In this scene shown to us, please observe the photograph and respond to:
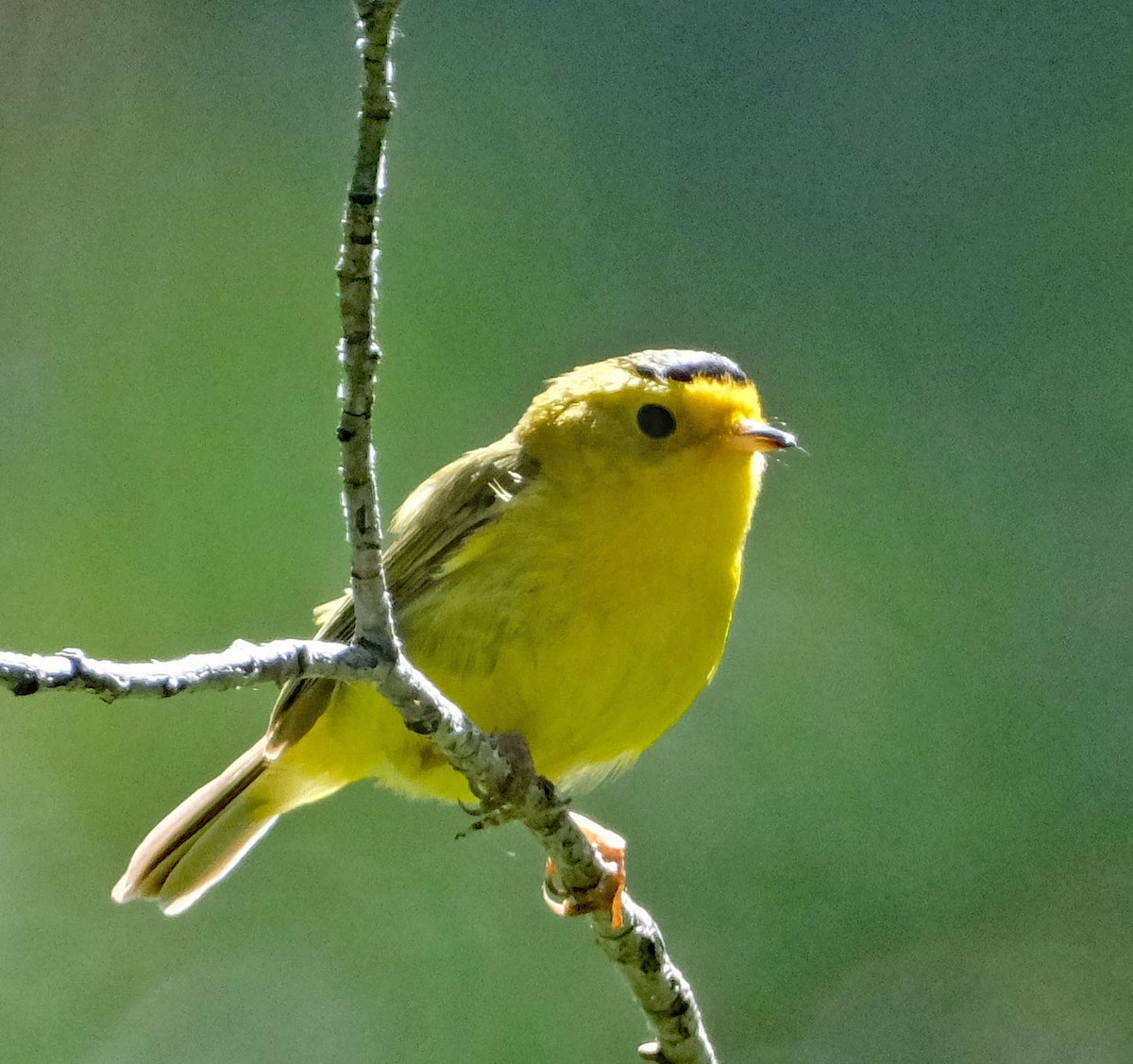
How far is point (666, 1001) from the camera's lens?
12.2 feet

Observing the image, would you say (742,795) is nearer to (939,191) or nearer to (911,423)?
(911,423)

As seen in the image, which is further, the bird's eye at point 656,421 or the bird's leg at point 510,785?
the bird's eye at point 656,421

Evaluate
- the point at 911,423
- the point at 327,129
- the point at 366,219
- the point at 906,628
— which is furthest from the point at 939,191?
the point at 366,219

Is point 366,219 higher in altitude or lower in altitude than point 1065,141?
lower

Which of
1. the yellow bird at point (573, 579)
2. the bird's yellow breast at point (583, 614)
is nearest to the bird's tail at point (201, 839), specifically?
the yellow bird at point (573, 579)

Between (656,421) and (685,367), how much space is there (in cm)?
20

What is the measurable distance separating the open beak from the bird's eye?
0.15 metres

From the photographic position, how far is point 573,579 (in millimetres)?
3527

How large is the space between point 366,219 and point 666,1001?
7.64ft

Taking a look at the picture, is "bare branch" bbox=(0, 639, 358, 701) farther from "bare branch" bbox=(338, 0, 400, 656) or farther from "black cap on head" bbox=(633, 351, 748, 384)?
"black cap on head" bbox=(633, 351, 748, 384)

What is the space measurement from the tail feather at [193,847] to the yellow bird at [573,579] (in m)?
0.42

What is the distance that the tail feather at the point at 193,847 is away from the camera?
443cm

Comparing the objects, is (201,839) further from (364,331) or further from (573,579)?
(364,331)

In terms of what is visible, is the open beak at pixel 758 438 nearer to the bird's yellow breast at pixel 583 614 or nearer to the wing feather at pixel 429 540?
the bird's yellow breast at pixel 583 614
